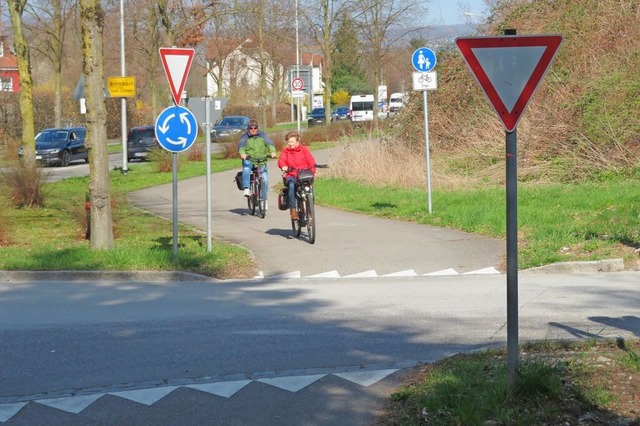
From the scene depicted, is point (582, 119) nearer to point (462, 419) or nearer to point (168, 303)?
point (168, 303)

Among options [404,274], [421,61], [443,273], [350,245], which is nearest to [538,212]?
[421,61]

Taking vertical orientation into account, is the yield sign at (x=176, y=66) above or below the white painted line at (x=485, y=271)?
above

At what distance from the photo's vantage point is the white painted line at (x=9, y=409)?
6.35 meters

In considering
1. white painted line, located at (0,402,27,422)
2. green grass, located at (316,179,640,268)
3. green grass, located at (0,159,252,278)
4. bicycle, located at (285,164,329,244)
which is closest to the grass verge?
white painted line, located at (0,402,27,422)

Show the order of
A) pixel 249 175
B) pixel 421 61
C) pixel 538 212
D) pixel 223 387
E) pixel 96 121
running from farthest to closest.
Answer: pixel 249 175 < pixel 421 61 < pixel 538 212 < pixel 96 121 < pixel 223 387

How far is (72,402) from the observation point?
667 cm

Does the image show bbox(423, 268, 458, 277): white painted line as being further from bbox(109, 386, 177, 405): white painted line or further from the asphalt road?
bbox(109, 386, 177, 405): white painted line

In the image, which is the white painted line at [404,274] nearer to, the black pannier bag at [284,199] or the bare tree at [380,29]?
the black pannier bag at [284,199]

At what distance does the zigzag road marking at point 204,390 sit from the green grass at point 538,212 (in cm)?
653

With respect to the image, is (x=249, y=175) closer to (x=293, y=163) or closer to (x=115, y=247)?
(x=293, y=163)

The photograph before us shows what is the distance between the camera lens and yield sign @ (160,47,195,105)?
44.5 ft

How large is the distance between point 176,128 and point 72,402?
7.40 metres

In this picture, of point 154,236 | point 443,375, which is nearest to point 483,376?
point 443,375

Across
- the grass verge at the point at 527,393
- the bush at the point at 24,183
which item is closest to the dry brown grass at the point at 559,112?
the bush at the point at 24,183
